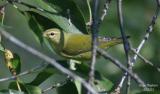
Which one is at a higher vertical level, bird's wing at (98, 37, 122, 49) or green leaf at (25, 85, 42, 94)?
bird's wing at (98, 37, 122, 49)

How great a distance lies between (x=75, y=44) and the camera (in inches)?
130

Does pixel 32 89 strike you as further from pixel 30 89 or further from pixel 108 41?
pixel 108 41

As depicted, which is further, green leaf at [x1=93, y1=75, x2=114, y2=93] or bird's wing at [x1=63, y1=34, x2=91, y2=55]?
bird's wing at [x1=63, y1=34, x2=91, y2=55]

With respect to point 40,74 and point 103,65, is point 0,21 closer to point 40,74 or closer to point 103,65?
point 40,74

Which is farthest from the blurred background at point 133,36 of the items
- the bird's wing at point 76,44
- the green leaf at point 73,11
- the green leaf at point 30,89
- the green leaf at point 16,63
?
the green leaf at point 30,89

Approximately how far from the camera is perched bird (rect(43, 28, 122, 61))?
10.0ft

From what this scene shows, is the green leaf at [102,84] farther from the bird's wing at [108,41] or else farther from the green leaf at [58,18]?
the bird's wing at [108,41]

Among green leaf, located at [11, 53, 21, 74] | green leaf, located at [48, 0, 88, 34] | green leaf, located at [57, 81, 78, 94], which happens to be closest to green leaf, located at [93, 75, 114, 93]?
green leaf, located at [57, 81, 78, 94]

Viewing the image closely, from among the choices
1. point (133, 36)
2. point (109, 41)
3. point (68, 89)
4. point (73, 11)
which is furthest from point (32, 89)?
point (133, 36)

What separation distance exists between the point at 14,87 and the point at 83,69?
29 cm

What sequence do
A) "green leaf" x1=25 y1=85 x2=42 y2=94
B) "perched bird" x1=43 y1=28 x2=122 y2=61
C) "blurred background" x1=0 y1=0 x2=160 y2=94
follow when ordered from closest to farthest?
"green leaf" x1=25 y1=85 x2=42 y2=94
"perched bird" x1=43 y1=28 x2=122 y2=61
"blurred background" x1=0 y1=0 x2=160 y2=94

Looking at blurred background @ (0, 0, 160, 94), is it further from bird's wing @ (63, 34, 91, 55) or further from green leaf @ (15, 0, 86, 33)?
green leaf @ (15, 0, 86, 33)

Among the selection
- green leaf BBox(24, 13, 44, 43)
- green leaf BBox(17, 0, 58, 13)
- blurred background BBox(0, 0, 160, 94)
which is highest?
green leaf BBox(17, 0, 58, 13)

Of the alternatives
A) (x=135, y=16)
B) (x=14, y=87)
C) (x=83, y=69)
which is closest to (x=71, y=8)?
(x=83, y=69)
